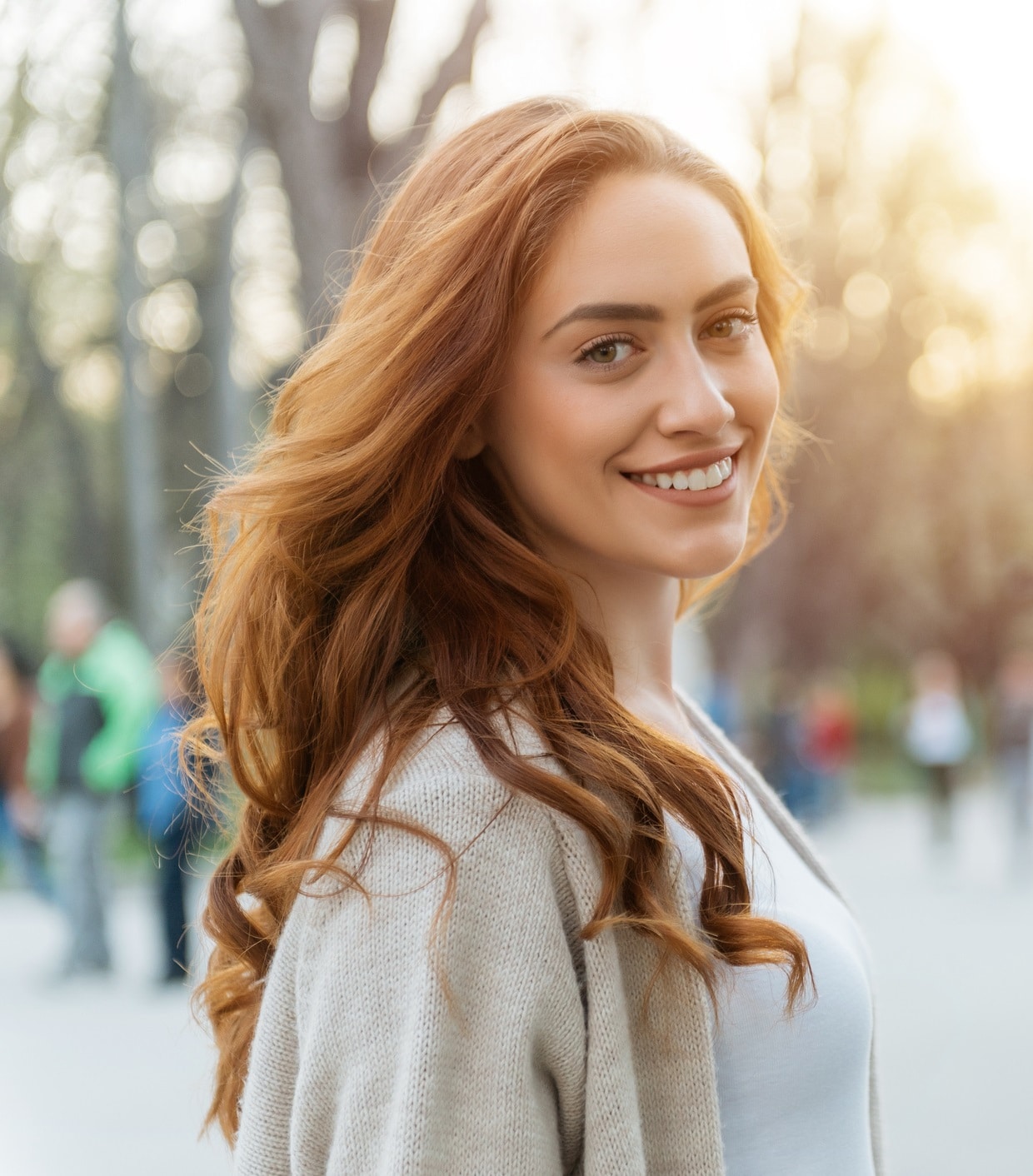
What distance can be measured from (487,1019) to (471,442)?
72 cm

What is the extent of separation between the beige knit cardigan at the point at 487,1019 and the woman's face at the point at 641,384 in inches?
14.4

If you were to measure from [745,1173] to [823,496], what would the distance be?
23.3 m

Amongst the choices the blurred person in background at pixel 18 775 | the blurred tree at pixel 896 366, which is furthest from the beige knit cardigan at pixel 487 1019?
the blurred tree at pixel 896 366

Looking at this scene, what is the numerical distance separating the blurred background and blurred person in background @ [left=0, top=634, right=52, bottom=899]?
60 mm

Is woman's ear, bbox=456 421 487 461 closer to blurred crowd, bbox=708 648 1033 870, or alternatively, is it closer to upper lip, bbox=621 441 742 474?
upper lip, bbox=621 441 742 474

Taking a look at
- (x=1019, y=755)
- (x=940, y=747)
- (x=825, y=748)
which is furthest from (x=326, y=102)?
(x=825, y=748)

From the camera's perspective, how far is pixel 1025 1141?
16.4 feet

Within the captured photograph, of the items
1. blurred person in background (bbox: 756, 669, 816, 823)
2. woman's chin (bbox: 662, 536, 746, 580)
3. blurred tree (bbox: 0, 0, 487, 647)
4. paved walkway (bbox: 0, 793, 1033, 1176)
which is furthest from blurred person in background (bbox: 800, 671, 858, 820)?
woman's chin (bbox: 662, 536, 746, 580)

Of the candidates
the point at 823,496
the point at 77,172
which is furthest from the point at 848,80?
the point at 77,172

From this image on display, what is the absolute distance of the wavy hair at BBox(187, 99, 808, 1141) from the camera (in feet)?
4.89

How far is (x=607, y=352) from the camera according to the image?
1.59m

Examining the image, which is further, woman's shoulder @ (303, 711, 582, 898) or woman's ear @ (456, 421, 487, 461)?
woman's ear @ (456, 421, 487, 461)

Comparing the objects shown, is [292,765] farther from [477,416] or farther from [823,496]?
[823,496]

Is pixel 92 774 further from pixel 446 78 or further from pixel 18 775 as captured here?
pixel 446 78
